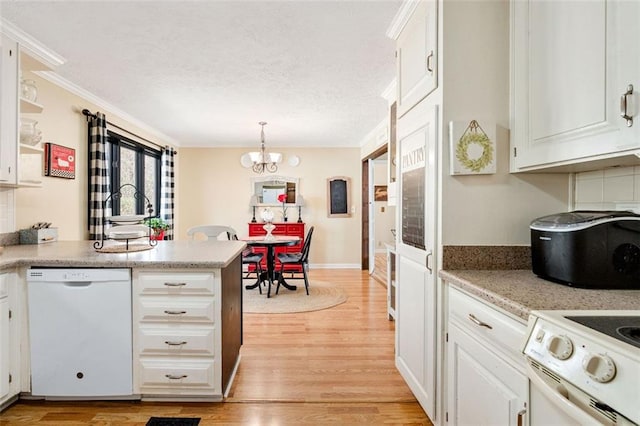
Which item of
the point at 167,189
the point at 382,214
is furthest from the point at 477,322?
the point at 382,214

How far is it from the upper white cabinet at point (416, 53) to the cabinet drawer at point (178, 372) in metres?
Answer: 2.00

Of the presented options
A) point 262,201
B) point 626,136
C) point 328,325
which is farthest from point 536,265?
point 262,201

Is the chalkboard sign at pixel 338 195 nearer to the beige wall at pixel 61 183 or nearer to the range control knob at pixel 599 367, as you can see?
the beige wall at pixel 61 183

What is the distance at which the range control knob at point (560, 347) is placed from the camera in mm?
800

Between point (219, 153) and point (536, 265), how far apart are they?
19.8 feet

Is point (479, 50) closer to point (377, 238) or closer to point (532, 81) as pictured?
point (532, 81)

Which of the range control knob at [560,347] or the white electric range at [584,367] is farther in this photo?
the range control knob at [560,347]

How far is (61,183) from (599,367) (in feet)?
13.7

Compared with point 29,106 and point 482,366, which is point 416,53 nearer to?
point 482,366


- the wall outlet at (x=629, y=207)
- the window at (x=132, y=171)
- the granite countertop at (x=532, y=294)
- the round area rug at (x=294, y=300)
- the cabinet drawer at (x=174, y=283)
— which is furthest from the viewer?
the window at (x=132, y=171)

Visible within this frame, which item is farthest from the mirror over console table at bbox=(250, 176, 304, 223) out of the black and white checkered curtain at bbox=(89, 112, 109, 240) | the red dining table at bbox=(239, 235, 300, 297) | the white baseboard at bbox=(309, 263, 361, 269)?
the black and white checkered curtain at bbox=(89, 112, 109, 240)

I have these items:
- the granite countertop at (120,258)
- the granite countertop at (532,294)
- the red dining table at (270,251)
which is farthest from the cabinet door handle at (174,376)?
the red dining table at (270,251)

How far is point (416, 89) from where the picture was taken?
196 centimetres

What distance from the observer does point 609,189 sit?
4.90ft
